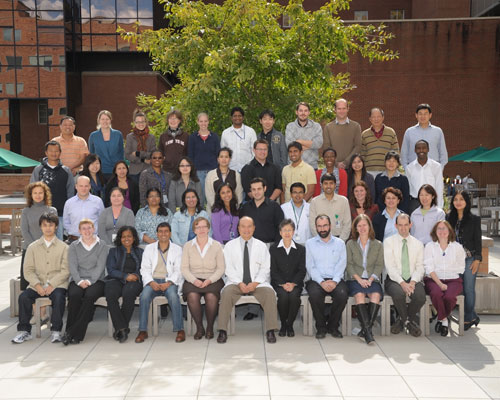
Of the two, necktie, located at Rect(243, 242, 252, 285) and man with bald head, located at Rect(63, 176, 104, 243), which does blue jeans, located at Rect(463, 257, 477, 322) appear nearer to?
necktie, located at Rect(243, 242, 252, 285)

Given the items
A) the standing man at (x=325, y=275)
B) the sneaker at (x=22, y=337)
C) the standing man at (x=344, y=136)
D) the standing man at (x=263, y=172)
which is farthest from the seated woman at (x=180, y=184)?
the sneaker at (x=22, y=337)

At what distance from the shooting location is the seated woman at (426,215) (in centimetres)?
A: 769

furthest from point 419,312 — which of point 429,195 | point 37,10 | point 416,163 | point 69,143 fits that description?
point 37,10

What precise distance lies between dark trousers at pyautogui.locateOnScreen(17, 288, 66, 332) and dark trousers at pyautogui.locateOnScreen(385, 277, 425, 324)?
4277 millimetres

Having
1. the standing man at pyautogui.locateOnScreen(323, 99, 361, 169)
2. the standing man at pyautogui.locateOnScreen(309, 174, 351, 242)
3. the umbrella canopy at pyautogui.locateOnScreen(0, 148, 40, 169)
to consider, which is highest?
the standing man at pyautogui.locateOnScreen(323, 99, 361, 169)

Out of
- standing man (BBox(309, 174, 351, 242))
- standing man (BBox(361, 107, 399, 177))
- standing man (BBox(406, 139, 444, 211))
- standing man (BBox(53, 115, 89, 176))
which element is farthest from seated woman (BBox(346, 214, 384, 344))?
standing man (BBox(53, 115, 89, 176))

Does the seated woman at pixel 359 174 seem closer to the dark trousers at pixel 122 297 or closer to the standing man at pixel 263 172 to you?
the standing man at pixel 263 172

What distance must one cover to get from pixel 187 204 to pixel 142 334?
1.99m

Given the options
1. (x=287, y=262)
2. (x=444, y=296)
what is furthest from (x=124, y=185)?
(x=444, y=296)

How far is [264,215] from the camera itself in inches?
314

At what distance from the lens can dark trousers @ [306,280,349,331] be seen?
23.2 ft

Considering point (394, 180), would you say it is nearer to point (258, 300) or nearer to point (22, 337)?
point (258, 300)

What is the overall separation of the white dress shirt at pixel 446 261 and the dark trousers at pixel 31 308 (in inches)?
190

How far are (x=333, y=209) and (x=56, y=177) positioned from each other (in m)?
4.24
